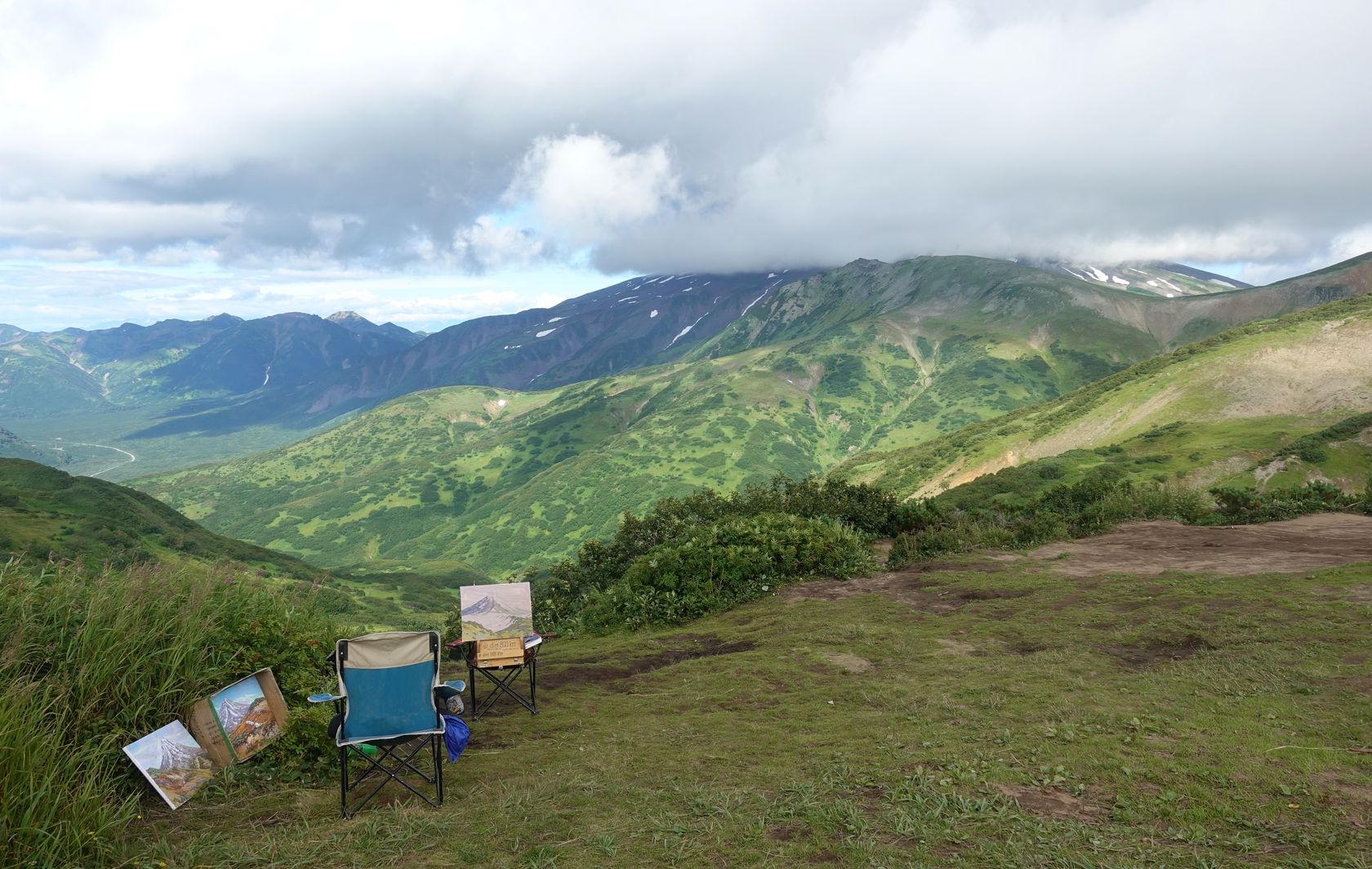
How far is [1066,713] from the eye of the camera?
8742 mm

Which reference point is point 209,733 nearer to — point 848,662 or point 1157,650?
point 848,662

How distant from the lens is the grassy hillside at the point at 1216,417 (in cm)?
5044

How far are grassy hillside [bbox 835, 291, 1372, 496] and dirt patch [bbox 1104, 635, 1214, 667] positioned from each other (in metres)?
42.2

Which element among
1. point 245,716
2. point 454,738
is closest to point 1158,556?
point 454,738

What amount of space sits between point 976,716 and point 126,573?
38.3 ft

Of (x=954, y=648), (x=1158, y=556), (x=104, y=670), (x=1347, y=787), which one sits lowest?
(x=954, y=648)

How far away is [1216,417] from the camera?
70.3m

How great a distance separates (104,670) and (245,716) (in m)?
1.60

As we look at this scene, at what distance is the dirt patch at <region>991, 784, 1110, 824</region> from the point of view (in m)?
6.30

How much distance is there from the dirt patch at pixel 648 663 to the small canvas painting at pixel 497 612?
1.70 metres

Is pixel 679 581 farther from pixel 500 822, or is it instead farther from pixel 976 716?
pixel 500 822

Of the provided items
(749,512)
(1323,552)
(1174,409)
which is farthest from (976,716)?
(1174,409)

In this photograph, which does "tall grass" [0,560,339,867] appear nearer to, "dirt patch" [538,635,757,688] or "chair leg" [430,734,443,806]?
"chair leg" [430,734,443,806]

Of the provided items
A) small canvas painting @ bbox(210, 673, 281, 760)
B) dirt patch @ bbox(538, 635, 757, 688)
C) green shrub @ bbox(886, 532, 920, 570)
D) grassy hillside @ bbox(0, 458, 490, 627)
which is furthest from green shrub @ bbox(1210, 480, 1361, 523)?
grassy hillside @ bbox(0, 458, 490, 627)
